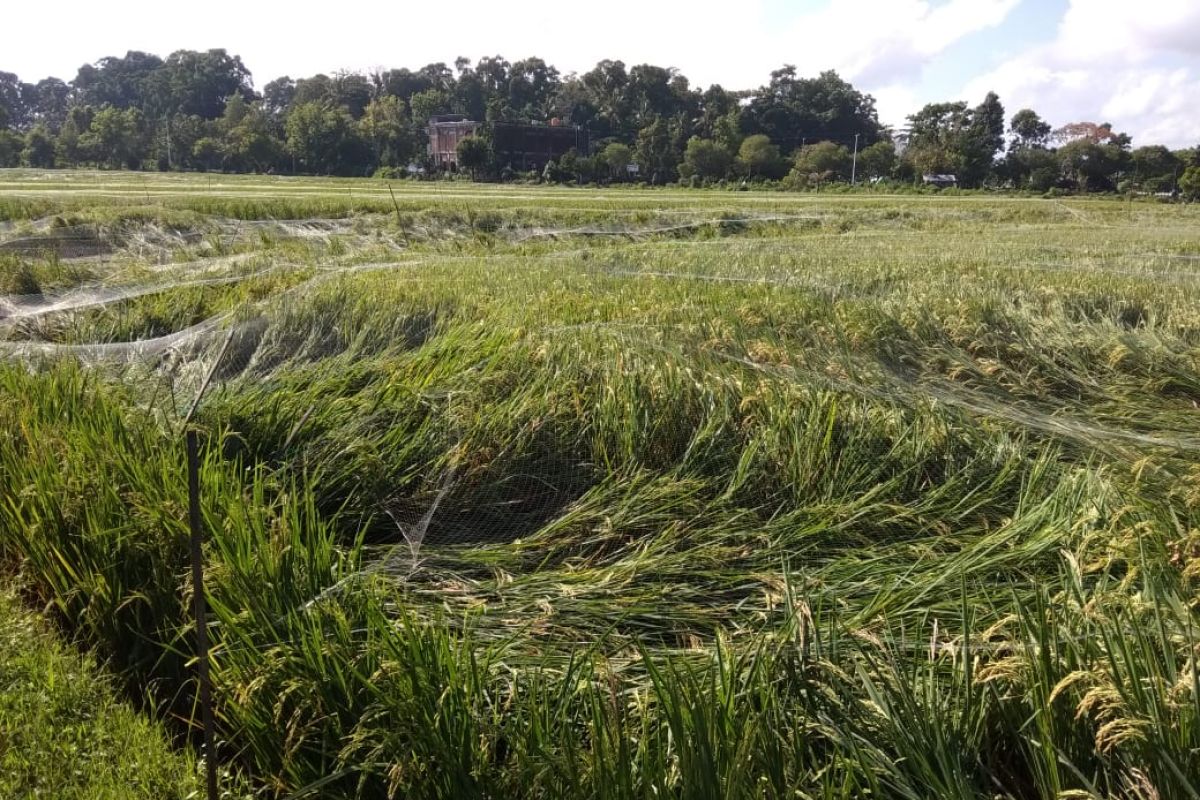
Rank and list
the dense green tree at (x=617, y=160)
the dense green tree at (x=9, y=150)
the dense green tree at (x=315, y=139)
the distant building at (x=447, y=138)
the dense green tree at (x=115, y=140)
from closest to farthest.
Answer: the dense green tree at (x=9, y=150) < the dense green tree at (x=115, y=140) < the dense green tree at (x=315, y=139) < the dense green tree at (x=617, y=160) < the distant building at (x=447, y=138)

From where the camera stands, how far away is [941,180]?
189 ft

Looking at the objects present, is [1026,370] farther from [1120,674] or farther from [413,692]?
[413,692]

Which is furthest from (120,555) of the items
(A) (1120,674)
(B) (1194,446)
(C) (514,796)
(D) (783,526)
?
(B) (1194,446)

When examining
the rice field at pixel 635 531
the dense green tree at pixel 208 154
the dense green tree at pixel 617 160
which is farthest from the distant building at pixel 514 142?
the rice field at pixel 635 531

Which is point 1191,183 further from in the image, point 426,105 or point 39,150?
point 39,150

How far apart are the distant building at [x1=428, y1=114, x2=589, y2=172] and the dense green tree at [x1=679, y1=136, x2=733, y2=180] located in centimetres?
928

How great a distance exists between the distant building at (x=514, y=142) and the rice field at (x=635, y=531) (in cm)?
5679

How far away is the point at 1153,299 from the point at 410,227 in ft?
36.7

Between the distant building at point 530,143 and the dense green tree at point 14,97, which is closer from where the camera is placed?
the distant building at point 530,143

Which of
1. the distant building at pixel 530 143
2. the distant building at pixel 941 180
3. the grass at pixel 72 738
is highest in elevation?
the distant building at pixel 530 143

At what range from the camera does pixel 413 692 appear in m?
2.16

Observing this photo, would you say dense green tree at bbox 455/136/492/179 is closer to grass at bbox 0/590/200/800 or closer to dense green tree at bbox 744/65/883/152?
dense green tree at bbox 744/65/883/152

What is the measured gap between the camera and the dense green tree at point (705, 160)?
57125 mm

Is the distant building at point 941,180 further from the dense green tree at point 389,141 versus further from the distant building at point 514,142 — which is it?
the dense green tree at point 389,141
